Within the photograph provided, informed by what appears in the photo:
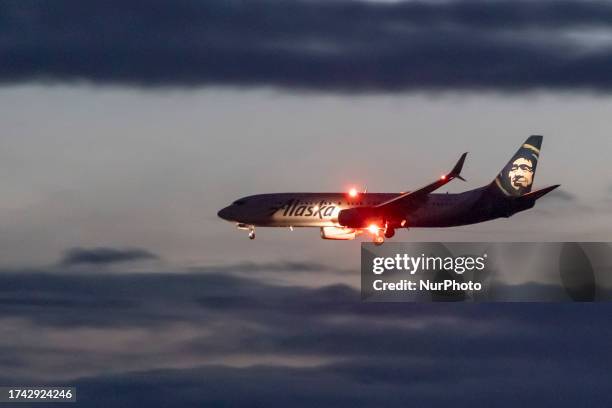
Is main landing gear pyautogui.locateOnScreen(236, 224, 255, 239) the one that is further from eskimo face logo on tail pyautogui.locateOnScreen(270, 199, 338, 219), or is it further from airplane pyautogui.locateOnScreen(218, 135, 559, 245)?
eskimo face logo on tail pyautogui.locateOnScreen(270, 199, 338, 219)

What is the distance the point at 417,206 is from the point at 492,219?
10241mm

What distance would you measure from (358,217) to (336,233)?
6138mm

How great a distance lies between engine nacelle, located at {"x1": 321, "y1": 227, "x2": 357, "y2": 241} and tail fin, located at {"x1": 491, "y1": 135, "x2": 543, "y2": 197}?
53.4 ft

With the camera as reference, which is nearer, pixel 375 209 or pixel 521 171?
pixel 375 209

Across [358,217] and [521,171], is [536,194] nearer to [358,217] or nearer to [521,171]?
[521,171]

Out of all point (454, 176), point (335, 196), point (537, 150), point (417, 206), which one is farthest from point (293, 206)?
point (537, 150)

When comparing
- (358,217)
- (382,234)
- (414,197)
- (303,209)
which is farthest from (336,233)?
(414,197)

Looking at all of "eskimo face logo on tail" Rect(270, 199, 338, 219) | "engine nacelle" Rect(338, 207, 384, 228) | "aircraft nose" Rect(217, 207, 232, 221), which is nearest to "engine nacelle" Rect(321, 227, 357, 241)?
"eskimo face logo on tail" Rect(270, 199, 338, 219)

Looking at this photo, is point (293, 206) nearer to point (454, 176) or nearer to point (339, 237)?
point (339, 237)

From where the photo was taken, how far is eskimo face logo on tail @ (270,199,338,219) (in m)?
85.9

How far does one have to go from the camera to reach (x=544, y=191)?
8506 cm

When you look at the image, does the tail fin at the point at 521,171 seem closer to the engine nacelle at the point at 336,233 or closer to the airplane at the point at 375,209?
the airplane at the point at 375,209

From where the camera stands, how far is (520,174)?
313 feet

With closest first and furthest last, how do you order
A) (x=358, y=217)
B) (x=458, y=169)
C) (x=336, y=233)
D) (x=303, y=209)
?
(x=458, y=169)
(x=358, y=217)
(x=303, y=209)
(x=336, y=233)
